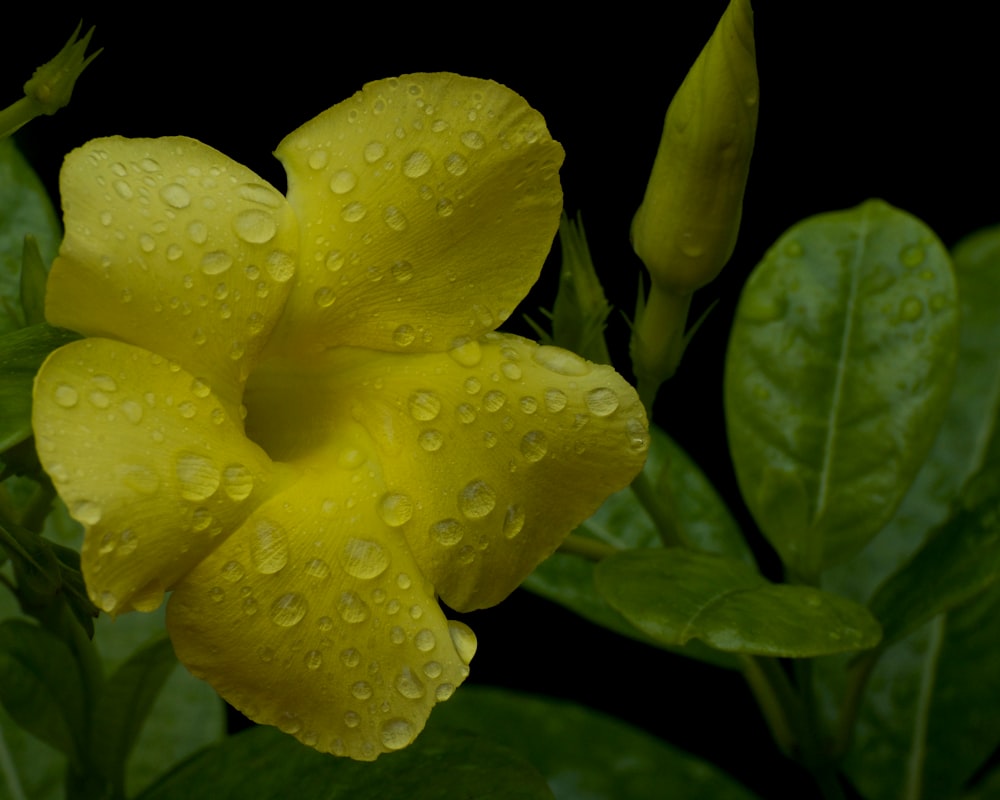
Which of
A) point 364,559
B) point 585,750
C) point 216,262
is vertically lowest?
point 585,750

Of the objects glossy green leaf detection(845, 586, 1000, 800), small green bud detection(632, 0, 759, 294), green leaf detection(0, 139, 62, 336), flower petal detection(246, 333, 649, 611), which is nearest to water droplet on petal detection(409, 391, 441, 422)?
flower petal detection(246, 333, 649, 611)

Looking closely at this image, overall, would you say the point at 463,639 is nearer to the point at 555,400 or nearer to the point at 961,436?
the point at 555,400

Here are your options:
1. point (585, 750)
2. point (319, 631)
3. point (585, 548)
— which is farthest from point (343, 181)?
point (585, 750)

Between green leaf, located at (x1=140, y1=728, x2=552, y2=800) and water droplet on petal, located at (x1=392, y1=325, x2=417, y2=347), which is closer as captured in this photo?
water droplet on petal, located at (x1=392, y1=325, x2=417, y2=347)

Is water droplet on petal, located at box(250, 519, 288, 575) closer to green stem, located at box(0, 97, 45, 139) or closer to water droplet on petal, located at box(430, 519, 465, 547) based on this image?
water droplet on petal, located at box(430, 519, 465, 547)

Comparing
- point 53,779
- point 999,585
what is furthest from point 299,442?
point 999,585

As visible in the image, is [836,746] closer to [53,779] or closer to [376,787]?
[376,787]
